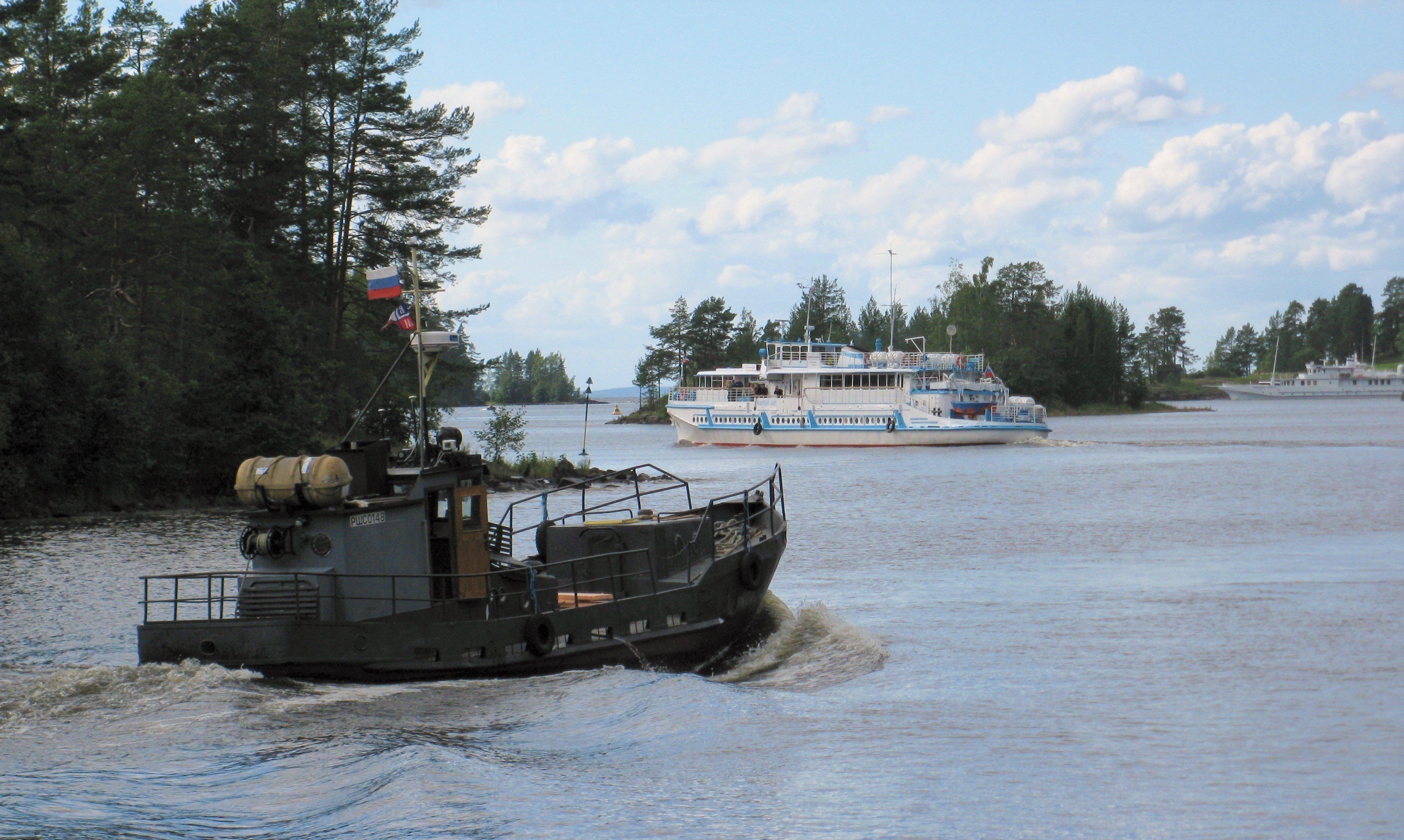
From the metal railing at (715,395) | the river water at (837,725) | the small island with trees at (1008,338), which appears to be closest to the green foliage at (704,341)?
the small island with trees at (1008,338)

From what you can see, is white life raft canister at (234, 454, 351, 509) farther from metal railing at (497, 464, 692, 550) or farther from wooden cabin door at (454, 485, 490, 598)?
metal railing at (497, 464, 692, 550)

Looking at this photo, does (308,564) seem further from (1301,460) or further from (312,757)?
(1301,460)

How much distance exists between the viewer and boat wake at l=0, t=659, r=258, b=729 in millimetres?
13938

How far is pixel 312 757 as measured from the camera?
12617mm

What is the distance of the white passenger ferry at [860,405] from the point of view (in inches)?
3157

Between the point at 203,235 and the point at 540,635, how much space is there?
38889 millimetres

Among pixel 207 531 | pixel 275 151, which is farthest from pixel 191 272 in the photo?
pixel 207 531

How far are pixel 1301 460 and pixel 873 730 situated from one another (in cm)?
5258

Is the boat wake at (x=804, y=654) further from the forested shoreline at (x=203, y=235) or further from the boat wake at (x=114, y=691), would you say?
the forested shoreline at (x=203, y=235)

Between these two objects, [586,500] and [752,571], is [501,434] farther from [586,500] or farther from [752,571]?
[752,571]

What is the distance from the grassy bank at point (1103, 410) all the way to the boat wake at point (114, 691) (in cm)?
12873

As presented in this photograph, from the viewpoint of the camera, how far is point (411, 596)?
1546 centimetres

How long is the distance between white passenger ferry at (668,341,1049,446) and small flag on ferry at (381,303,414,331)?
62682mm

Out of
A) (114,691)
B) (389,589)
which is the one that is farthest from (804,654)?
(114,691)
